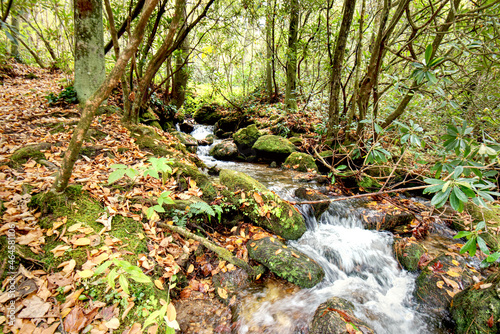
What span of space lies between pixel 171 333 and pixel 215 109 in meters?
13.7

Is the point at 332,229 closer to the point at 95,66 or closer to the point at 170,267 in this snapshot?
the point at 170,267

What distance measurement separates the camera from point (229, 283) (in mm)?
2961

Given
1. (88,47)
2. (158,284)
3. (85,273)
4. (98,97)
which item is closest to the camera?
(85,273)

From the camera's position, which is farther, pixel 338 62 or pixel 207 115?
pixel 207 115

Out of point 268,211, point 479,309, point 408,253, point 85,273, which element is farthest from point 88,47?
point 479,309

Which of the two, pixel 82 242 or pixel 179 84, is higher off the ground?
pixel 179 84

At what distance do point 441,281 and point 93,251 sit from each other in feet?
15.5

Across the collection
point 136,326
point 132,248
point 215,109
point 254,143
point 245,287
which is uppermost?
point 215,109

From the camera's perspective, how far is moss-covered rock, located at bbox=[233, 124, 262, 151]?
30.5ft

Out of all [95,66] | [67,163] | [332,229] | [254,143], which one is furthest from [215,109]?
[67,163]

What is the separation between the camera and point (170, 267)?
8.50 feet

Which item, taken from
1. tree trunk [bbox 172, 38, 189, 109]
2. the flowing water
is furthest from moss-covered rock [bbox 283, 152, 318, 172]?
tree trunk [bbox 172, 38, 189, 109]

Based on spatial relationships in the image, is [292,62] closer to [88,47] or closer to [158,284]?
[88,47]

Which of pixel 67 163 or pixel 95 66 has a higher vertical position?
pixel 95 66
